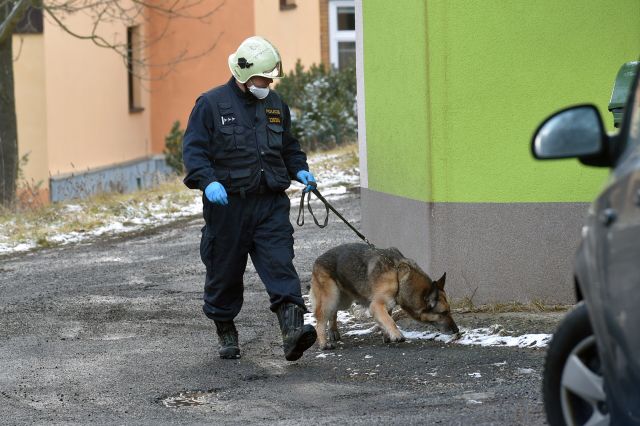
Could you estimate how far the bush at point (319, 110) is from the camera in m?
22.7

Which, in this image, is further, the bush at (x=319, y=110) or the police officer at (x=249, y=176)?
the bush at (x=319, y=110)

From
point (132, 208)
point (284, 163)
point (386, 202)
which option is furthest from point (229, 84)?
point (132, 208)

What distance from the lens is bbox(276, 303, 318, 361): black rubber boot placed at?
7.81 m

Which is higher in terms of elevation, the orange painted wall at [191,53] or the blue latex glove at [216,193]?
the orange painted wall at [191,53]

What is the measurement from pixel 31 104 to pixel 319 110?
5959mm

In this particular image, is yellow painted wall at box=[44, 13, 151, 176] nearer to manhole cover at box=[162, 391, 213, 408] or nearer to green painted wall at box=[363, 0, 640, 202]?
green painted wall at box=[363, 0, 640, 202]

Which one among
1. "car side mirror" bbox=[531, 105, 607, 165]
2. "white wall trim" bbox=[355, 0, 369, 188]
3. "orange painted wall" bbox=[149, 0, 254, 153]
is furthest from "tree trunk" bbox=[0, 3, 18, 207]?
"car side mirror" bbox=[531, 105, 607, 165]

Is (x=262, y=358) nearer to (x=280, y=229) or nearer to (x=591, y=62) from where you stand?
(x=280, y=229)

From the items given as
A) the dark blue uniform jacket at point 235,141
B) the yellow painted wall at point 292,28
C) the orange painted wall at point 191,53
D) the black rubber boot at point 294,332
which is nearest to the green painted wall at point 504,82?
the dark blue uniform jacket at point 235,141

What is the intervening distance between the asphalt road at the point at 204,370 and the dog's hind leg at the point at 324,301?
5.3 inches

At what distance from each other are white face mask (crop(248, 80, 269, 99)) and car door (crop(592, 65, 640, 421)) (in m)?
4.01

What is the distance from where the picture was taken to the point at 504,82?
28.8 ft

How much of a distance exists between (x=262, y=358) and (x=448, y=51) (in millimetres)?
2382

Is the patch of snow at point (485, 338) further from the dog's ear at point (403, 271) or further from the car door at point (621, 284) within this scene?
the car door at point (621, 284)
